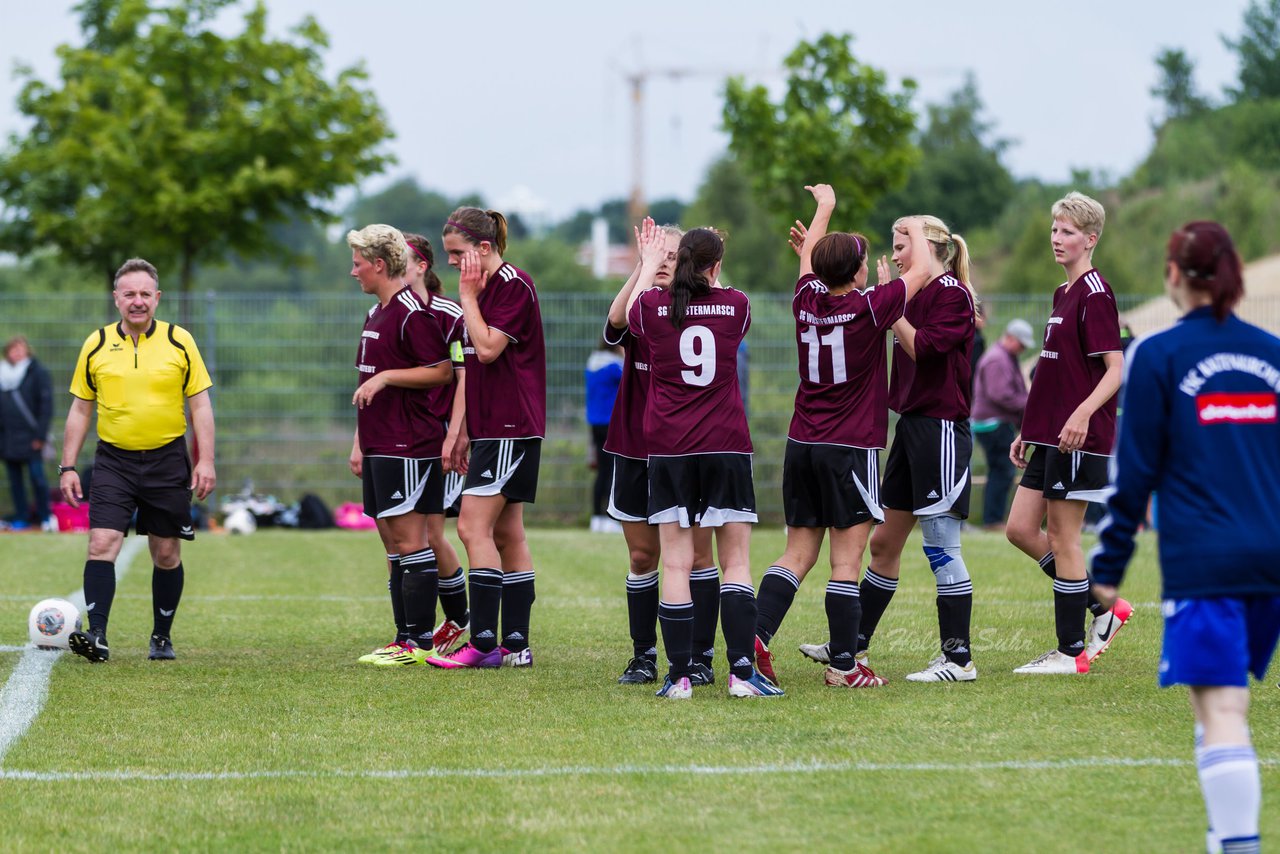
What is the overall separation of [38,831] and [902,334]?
4094mm

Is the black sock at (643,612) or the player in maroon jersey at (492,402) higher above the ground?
the player in maroon jersey at (492,402)

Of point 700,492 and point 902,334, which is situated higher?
point 902,334

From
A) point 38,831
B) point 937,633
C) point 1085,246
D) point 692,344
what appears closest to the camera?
point 38,831

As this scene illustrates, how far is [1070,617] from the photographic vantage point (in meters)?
7.35

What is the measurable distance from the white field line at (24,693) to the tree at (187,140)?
481 inches

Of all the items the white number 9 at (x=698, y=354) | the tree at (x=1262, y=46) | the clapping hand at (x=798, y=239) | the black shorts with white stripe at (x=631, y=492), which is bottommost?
the black shorts with white stripe at (x=631, y=492)

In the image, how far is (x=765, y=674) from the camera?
22.7ft

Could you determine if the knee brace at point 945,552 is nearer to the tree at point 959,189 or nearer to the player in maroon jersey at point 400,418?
the player in maroon jersey at point 400,418

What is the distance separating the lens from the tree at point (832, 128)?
19.4 metres

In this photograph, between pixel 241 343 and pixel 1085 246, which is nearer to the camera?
pixel 1085 246

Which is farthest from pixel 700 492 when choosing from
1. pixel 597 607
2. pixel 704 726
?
pixel 597 607

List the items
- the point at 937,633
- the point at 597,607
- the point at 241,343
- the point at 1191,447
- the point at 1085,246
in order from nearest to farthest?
the point at 1191,447 → the point at 1085,246 → the point at 937,633 → the point at 597,607 → the point at 241,343

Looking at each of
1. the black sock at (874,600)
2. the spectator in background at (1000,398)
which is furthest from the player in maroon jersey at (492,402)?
the spectator in background at (1000,398)

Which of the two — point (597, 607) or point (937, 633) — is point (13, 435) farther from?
point (937, 633)
